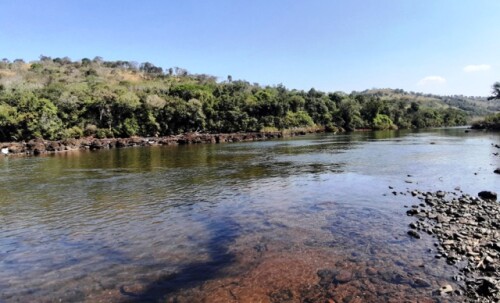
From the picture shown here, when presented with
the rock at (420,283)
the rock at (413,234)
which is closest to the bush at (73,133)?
the rock at (413,234)

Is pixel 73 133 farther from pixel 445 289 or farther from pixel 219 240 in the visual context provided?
pixel 445 289

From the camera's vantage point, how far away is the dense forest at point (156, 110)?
5944cm

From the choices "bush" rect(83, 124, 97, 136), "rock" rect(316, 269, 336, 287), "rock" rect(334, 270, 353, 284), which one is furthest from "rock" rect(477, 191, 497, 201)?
"bush" rect(83, 124, 97, 136)

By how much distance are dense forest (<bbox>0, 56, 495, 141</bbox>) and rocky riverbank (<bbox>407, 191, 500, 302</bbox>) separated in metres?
60.3

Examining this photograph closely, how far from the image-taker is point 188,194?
17938 mm

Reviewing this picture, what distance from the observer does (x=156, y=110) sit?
7200cm

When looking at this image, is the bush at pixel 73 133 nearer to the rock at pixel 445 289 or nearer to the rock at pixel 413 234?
the rock at pixel 413 234

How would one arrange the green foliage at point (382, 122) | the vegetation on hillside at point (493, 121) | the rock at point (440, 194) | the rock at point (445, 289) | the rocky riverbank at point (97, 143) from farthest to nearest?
the green foliage at point (382, 122), the vegetation on hillside at point (493, 121), the rocky riverbank at point (97, 143), the rock at point (440, 194), the rock at point (445, 289)

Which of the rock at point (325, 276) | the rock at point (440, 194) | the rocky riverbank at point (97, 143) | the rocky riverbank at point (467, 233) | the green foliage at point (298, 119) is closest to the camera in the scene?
the rocky riverbank at point (467, 233)

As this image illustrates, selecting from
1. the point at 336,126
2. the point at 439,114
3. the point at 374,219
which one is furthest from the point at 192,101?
the point at 439,114

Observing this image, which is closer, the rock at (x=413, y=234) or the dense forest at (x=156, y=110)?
the rock at (x=413, y=234)

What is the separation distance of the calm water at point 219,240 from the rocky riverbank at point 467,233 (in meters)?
0.41

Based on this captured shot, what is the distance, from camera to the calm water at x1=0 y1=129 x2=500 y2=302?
307 inches

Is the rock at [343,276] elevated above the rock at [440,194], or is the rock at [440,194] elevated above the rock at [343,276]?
the rock at [440,194]
